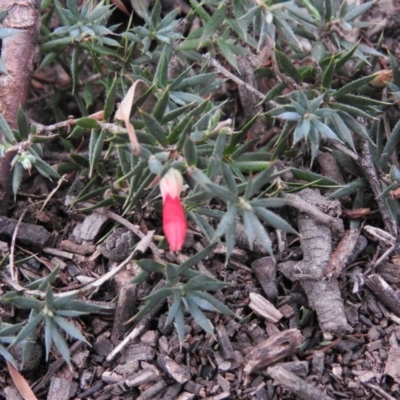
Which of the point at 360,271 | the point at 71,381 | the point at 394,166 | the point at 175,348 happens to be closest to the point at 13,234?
the point at 71,381

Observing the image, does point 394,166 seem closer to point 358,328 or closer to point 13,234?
point 358,328

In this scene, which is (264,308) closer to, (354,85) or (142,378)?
(142,378)

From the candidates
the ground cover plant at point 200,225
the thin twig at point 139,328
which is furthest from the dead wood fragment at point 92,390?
the thin twig at point 139,328

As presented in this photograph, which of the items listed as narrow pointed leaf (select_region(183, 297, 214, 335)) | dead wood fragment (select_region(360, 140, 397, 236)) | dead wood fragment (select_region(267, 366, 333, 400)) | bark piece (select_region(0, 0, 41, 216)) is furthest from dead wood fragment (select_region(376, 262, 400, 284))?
bark piece (select_region(0, 0, 41, 216))

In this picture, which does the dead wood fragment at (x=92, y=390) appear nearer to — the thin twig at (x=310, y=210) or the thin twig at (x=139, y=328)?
the thin twig at (x=139, y=328)

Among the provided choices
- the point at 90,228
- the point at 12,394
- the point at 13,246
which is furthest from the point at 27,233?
the point at 12,394

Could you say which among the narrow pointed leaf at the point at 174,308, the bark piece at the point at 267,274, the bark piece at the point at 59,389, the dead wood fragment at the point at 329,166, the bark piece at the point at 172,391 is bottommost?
the bark piece at the point at 59,389

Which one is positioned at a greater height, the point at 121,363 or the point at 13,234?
the point at 13,234
